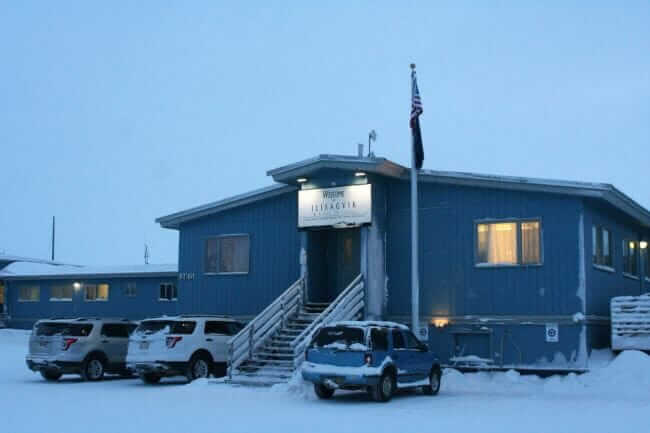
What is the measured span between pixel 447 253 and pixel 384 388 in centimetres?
660

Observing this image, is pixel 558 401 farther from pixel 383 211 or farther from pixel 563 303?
pixel 383 211

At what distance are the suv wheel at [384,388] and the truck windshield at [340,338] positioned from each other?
0.77 metres

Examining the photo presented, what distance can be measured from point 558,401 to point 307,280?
29.6 feet

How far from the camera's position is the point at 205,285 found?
27.6 metres

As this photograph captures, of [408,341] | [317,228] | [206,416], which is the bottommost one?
[206,416]

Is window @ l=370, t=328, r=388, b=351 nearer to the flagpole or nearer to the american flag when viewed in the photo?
the flagpole

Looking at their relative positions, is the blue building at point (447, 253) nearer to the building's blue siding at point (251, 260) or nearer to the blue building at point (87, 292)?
the building's blue siding at point (251, 260)

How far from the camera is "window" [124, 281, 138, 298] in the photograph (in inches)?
1748

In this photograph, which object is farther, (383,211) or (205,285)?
(205,285)

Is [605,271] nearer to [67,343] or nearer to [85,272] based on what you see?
[67,343]

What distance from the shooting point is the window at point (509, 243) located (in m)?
21.9

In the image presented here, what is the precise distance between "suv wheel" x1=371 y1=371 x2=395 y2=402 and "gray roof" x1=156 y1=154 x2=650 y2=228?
6791 millimetres

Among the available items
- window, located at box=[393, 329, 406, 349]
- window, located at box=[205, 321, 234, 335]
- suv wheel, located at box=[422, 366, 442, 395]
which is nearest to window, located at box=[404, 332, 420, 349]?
window, located at box=[393, 329, 406, 349]

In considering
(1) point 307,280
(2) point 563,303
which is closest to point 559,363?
(2) point 563,303
